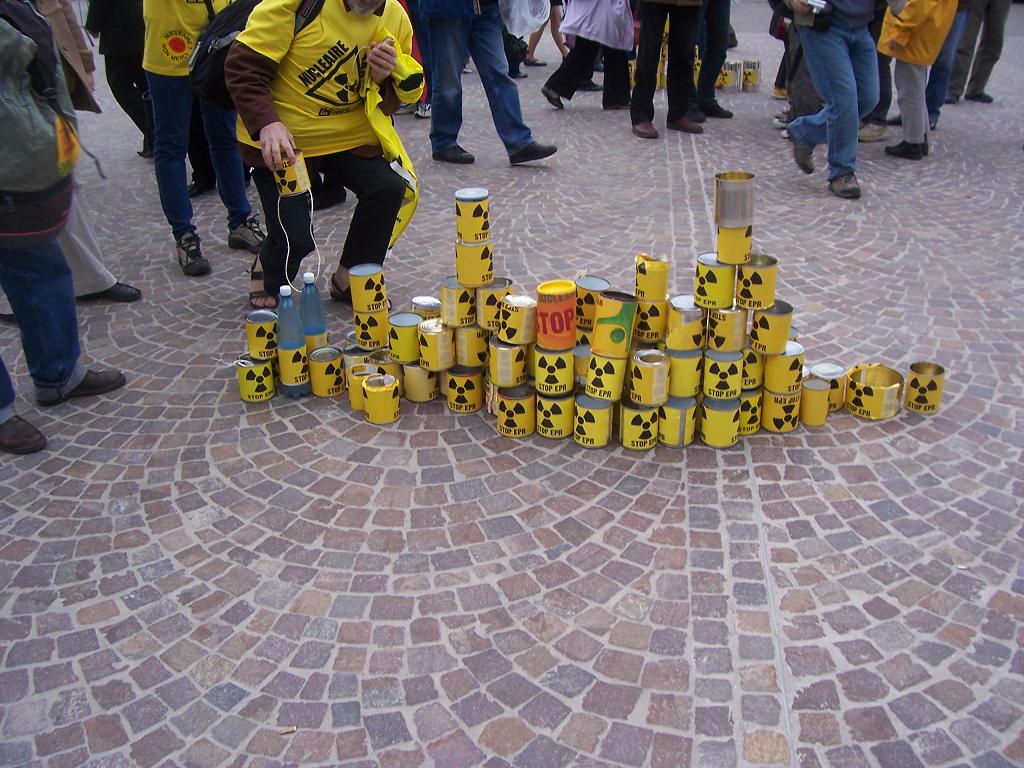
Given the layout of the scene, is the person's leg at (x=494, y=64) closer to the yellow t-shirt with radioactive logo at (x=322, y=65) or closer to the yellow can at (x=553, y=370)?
the yellow t-shirt with radioactive logo at (x=322, y=65)

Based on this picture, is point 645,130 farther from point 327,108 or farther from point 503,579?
point 503,579

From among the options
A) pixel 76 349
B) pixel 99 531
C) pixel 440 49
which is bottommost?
pixel 99 531

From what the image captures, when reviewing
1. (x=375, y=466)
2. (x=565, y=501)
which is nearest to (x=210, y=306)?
(x=375, y=466)

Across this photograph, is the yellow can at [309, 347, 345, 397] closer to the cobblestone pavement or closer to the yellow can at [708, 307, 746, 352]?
the cobblestone pavement

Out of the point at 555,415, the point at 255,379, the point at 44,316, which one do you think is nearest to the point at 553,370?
the point at 555,415

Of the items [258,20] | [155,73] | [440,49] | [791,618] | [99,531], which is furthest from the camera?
[440,49]

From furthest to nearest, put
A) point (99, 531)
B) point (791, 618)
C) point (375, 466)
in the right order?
1. point (375, 466)
2. point (99, 531)
3. point (791, 618)

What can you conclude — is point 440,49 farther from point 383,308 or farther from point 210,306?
point 383,308

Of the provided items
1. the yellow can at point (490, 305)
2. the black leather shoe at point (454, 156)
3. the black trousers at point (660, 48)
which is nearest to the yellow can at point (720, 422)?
the yellow can at point (490, 305)

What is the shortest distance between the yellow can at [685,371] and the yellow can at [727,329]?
0.27ft

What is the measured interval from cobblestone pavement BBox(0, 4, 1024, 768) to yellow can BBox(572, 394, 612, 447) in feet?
0.19

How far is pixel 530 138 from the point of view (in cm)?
736

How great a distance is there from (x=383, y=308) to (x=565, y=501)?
1377 mm

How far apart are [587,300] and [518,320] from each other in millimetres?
365
